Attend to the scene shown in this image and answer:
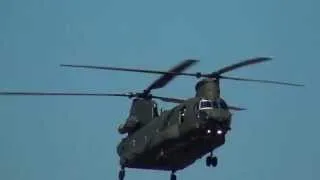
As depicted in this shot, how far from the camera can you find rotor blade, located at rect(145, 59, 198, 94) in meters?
51.1

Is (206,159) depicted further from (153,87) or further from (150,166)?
(153,87)

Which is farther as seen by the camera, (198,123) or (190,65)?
(190,65)

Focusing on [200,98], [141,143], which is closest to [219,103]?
[200,98]

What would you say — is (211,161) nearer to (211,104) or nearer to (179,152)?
(179,152)

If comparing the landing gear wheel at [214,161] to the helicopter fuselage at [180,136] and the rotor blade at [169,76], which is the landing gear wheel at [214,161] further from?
the rotor blade at [169,76]

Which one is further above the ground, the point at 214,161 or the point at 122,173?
the point at 214,161

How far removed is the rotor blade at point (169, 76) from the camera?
5112 cm

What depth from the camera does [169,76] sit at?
179 feet

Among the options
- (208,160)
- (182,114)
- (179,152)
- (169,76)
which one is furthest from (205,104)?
(169,76)

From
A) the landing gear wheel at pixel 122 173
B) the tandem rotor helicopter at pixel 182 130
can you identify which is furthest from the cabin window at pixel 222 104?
the landing gear wheel at pixel 122 173

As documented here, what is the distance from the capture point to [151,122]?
53.7 m

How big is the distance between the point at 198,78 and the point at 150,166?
809 cm

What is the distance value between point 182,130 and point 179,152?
2.44 metres

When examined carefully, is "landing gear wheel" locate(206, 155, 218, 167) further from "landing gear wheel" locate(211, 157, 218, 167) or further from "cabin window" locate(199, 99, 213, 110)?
"cabin window" locate(199, 99, 213, 110)
